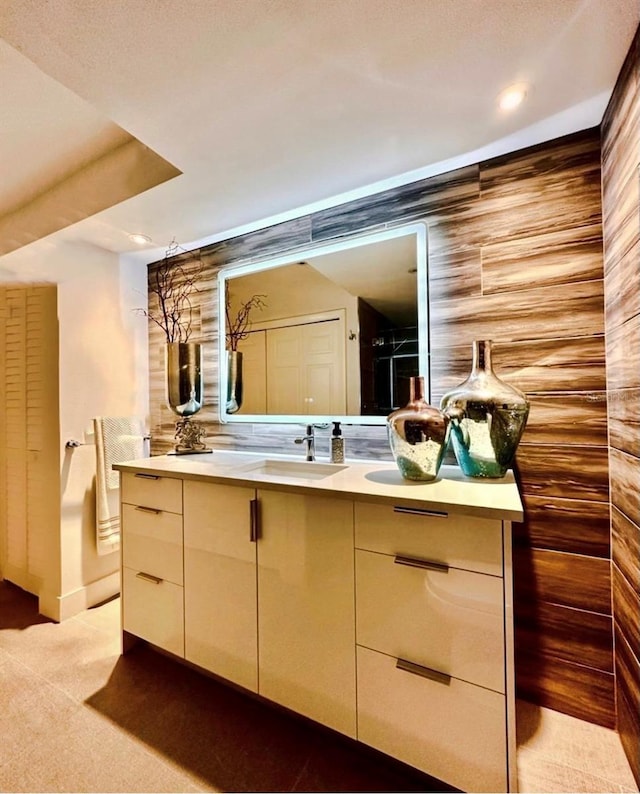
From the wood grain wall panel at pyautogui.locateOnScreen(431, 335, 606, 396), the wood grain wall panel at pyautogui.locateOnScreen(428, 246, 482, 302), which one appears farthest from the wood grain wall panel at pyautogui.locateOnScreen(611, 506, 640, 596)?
the wood grain wall panel at pyautogui.locateOnScreen(428, 246, 482, 302)

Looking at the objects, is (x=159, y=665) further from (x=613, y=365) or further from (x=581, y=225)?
(x=581, y=225)

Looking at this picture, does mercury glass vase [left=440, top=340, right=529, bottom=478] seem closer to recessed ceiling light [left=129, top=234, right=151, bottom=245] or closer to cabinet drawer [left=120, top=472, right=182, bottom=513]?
cabinet drawer [left=120, top=472, right=182, bottom=513]

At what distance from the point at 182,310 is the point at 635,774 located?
287cm

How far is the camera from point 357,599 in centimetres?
113

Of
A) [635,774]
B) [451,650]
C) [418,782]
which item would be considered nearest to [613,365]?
[451,650]

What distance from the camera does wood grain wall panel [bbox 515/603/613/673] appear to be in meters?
1.28

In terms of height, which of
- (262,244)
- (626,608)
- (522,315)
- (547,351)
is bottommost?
(626,608)

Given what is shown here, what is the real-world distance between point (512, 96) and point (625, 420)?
1105 millimetres

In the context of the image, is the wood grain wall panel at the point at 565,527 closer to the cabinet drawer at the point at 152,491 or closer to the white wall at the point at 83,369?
the cabinet drawer at the point at 152,491

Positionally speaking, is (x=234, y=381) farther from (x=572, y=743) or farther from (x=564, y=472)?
(x=572, y=743)

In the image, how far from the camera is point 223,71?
42.2 inches

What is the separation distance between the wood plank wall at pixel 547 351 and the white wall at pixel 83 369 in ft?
6.46

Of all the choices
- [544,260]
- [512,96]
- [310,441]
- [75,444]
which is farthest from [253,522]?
[512,96]

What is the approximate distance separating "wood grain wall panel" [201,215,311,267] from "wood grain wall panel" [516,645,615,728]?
213 cm
